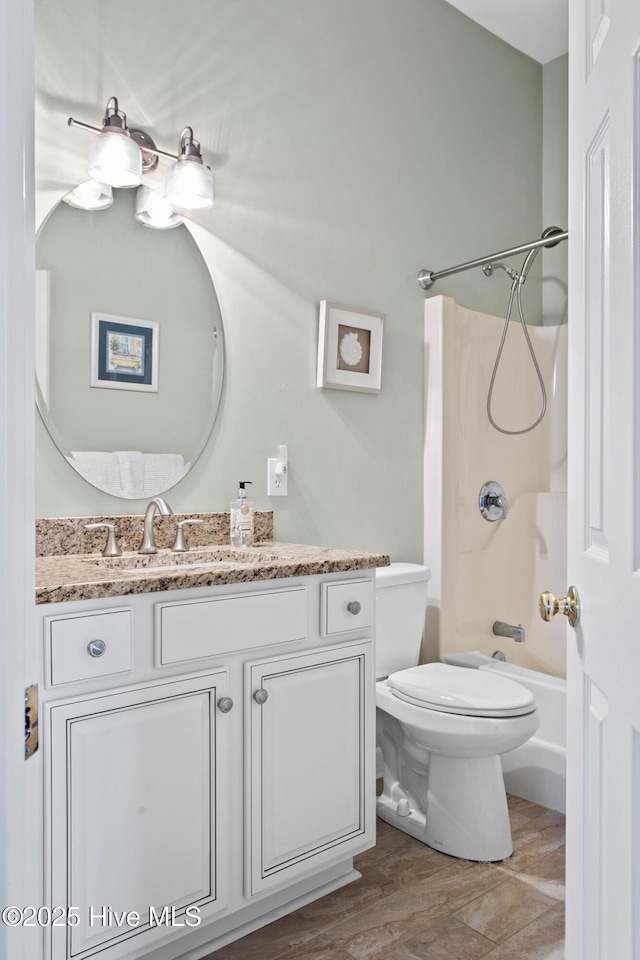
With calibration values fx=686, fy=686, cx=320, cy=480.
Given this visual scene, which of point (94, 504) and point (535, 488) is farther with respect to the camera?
point (535, 488)

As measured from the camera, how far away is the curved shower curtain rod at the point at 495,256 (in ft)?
7.68

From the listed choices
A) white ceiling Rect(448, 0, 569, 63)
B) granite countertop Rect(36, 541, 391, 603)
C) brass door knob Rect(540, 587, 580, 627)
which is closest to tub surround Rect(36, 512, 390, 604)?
granite countertop Rect(36, 541, 391, 603)

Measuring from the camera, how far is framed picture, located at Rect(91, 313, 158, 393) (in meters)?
1.84

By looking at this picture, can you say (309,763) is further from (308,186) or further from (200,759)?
(308,186)

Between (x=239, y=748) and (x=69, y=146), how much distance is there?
1550mm

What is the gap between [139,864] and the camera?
133cm

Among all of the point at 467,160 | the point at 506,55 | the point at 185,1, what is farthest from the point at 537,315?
the point at 185,1

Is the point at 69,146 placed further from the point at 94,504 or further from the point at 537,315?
the point at 537,315

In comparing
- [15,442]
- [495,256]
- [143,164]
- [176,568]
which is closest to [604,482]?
[15,442]

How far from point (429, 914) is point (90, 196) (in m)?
2.02

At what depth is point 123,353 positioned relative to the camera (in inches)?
74.3

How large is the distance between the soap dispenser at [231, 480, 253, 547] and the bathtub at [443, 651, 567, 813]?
103cm

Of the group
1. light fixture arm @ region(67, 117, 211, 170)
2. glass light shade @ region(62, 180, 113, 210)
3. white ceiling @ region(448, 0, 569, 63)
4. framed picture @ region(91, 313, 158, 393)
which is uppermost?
white ceiling @ region(448, 0, 569, 63)

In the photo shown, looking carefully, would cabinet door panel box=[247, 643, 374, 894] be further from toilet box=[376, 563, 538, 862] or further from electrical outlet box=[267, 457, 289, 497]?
electrical outlet box=[267, 457, 289, 497]
